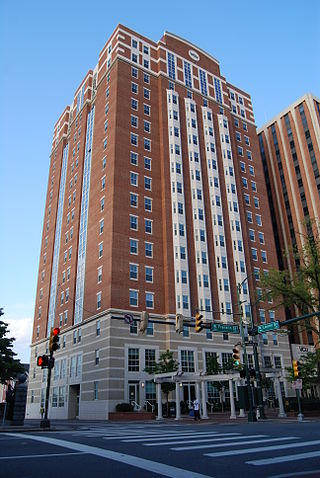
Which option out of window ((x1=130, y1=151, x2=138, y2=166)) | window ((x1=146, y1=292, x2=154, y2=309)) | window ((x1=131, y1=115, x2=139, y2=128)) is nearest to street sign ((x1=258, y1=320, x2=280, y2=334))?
window ((x1=146, y1=292, x2=154, y2=309))

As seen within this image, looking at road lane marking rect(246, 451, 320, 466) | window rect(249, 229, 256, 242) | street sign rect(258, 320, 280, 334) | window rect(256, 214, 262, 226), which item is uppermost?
window rect(256, 214, 262, 226)

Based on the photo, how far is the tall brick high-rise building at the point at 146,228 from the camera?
46312mm

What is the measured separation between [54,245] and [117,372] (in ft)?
102

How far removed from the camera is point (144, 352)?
45125mm

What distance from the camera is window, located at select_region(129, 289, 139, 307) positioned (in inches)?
1823

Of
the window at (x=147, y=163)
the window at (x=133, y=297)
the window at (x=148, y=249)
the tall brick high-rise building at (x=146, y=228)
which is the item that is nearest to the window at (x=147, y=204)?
the tall brick high-rise building at (x=146, y=228)

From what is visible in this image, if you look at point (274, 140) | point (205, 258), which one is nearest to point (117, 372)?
point (205, 258)

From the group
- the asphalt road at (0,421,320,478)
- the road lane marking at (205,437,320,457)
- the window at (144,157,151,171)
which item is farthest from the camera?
the window at (144,157,151,171)

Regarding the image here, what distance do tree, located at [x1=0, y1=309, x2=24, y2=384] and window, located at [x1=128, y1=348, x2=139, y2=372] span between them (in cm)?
1151

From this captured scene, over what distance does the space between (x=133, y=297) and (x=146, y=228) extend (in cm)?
954

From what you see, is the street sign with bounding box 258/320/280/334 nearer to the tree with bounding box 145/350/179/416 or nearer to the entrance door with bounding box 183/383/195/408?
the tree with bounding box 145/350/179/416

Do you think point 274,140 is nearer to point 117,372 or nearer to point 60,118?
point 60,118

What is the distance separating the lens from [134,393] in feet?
141

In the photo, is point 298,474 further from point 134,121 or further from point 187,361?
point 134,121
